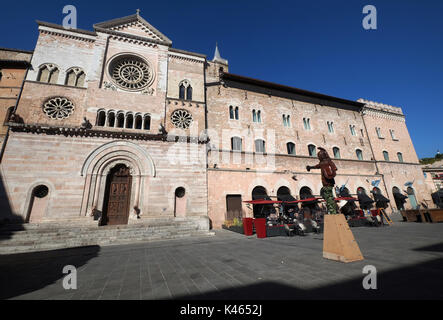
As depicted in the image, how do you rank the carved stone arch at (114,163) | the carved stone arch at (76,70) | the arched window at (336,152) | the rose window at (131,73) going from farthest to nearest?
1. the arched window at (336,152)
2. the rose window at (131,73)
3. the carved stone arch at (76,70)
4. the carved stone arch at (114,163)

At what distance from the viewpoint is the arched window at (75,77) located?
14420mm

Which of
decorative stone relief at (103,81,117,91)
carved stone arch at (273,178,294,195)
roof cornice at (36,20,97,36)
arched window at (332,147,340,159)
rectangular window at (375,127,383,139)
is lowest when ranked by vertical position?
carved stone arch at (273,178,294,195)

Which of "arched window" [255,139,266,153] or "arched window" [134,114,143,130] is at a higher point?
"arched window" [134,114,143,130]

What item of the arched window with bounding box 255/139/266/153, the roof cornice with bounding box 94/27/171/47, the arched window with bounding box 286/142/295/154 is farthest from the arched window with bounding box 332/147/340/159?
the roof cornice with bounding box 94/27/171/47

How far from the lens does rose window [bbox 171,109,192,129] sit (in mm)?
15906

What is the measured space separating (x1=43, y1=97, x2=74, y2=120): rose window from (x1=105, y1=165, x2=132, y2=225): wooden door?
5710mm

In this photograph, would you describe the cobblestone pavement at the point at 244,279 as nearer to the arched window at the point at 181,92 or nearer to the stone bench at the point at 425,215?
the stone bench at the point at 425,215

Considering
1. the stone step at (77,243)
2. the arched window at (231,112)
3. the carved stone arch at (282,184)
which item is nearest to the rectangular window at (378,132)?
the carved stone arch at (282,184)

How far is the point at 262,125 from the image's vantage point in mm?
18812

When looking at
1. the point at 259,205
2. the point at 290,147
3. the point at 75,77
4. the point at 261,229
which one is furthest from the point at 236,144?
the point at 75,77

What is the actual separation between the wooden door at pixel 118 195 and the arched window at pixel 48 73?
8938mm

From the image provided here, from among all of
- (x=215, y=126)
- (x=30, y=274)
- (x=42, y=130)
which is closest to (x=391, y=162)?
(x=215, y=126)

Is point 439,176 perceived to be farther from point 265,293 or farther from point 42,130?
point 42,130

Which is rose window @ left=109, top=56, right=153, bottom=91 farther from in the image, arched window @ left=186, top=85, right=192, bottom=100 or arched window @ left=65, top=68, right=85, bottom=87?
arched window @ left=186, top=85, right=192, bottom=100
